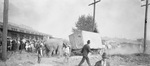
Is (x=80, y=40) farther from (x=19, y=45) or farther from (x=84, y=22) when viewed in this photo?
(x=84, y=22)

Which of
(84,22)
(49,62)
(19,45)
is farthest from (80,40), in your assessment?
(84,22)

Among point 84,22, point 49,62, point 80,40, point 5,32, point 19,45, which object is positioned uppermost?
point 84,22

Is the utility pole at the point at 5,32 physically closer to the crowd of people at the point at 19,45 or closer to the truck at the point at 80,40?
the crowd of people at the point at 19,45

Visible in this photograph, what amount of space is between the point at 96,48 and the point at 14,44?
8.89 m

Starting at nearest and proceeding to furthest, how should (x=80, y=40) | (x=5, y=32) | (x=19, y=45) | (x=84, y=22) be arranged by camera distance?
(x=5, y=32), (x=19, y=45), (x=80, y=40), (x=84, y=22)

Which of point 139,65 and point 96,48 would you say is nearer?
point 139,65

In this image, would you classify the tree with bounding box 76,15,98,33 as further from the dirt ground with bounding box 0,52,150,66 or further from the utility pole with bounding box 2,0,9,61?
the utility pole with bounding box 2,0,9,61

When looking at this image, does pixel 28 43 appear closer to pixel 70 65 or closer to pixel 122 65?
pixel 70 65

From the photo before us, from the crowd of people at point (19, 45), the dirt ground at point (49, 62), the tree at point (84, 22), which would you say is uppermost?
the tree at point (84, 22)

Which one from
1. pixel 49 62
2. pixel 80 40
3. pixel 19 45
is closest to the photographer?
pixel 49 62

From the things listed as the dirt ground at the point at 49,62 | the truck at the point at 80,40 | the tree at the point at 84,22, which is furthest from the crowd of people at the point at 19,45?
the tree at the point at 84,22

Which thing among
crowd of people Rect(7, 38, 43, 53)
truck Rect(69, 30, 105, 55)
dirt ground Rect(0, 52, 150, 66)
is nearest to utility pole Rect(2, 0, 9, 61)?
dirt ground Rect(0, 52, 150, 66)

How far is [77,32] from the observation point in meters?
16.8

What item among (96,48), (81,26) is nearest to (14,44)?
(96,48)
